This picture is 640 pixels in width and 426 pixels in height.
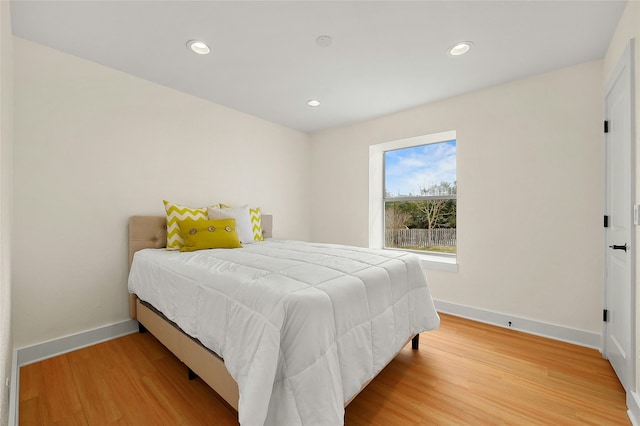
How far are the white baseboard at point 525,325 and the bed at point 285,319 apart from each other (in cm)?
108

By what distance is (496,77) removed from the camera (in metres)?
2.58

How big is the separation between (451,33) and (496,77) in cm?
96

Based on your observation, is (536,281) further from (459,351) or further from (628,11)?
(628,11)

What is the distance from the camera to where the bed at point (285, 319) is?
110 centimetres

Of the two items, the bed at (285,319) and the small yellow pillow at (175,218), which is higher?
the small yellow pillow at (175,218)

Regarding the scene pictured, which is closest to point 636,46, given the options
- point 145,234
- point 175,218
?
point 175,218

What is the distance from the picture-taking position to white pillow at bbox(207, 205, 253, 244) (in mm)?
2762

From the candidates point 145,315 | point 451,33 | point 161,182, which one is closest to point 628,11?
point 451,33

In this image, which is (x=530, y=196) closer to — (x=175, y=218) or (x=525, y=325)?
(x=525, y=325)

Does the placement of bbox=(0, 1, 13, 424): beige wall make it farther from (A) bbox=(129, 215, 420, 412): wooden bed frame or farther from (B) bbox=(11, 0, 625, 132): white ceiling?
(A) bbox=(129, 215, 420, 412): wooden bed frame

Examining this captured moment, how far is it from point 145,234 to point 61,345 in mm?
1010

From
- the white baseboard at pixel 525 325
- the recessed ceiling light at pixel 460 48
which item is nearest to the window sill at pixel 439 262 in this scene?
the white baseboard at pixel 525 325

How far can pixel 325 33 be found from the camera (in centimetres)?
195

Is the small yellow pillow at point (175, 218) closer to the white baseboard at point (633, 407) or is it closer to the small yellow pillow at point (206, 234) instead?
the small yellow pillow at point (206, 234)
